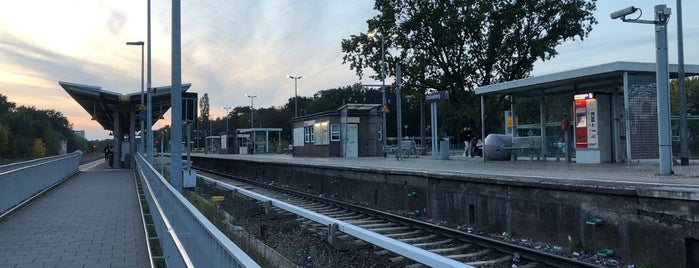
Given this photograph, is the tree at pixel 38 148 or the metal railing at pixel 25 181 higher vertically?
the tree at pixel 38 148

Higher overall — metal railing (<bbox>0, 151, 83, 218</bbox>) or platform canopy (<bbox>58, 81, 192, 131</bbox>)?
platform canopy (<bbox>58, 81, 192, 131</bbox>)

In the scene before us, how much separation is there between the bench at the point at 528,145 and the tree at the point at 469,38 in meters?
9.67

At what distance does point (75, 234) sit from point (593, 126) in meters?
14.2

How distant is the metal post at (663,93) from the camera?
1167 centimetres

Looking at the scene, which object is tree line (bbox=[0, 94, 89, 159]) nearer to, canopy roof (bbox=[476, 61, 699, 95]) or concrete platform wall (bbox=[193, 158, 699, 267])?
canopy roof (bbox=[476, 61, 699, 95])

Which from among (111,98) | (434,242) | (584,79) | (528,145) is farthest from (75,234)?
(111,98)

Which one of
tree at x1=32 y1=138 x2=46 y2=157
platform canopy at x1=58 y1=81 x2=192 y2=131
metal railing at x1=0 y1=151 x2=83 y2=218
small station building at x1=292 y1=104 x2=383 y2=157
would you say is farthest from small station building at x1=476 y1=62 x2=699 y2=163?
tree at x1=32 y1=138 x2=46 y2=157

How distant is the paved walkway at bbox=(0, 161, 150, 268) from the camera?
301 inches

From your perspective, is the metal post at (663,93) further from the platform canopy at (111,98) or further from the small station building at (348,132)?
the platform canopy at (111,98)

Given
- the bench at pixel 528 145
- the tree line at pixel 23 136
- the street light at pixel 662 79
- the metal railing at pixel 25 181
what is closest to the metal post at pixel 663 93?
the street light at pixel 662 79

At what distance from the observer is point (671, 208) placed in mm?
7348

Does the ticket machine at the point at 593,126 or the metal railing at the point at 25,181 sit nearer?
the metal railing at the point at 25,181

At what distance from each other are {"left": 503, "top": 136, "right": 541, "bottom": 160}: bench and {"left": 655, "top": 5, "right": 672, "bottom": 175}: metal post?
8.46 m

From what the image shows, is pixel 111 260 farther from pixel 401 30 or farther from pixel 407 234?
pixel 401 30
